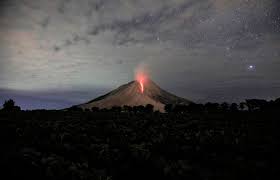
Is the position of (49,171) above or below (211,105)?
below

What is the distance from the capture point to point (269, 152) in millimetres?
14586

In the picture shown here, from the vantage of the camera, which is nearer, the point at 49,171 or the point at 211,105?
the point at 49,171

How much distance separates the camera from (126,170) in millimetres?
10953

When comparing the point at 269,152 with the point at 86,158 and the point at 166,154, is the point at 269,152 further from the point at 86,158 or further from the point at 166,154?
the point at 86,158

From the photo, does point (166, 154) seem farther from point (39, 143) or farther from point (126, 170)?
point (39, 143)

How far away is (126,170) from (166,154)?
4.70 metres

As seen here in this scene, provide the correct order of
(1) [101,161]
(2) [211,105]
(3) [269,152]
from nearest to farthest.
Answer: (1) [101,161]
(3) [269,152]
(2) [211,105]

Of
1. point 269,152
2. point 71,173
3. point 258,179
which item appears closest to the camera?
point 258,179

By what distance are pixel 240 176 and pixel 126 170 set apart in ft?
14.1

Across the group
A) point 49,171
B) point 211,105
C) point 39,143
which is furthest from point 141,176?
point 211,105

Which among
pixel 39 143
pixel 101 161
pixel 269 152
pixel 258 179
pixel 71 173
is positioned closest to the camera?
pixel 258 179

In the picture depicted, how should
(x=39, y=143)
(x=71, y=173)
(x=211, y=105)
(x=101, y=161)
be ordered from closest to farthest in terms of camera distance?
(x=71, y=173) → (x=101, y=161) → (x=39, y=143) → (x=211, y=105)

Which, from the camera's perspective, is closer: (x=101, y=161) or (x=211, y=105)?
(x=101, y=161)

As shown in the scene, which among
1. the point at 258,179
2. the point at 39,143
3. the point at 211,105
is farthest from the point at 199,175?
the point at 211,105
